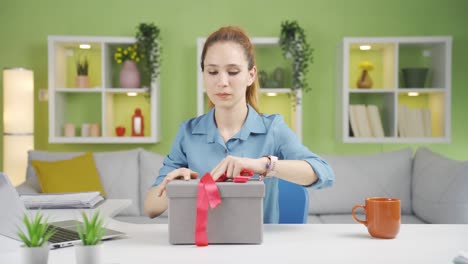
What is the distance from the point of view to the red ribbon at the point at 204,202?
1305 mm

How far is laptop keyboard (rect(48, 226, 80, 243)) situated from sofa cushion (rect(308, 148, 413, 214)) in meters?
2.59

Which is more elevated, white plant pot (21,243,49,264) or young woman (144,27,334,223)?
young woman (144,27,334,223)

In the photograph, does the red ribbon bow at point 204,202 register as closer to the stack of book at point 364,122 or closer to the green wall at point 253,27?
the stack of book at point 364,122

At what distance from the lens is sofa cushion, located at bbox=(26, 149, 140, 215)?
394 cm

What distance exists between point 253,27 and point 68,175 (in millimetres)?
1996

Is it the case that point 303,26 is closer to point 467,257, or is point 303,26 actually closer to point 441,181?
point 441,181

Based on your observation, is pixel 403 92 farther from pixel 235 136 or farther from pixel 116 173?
pixel 235 136

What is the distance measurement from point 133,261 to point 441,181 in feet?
9.20

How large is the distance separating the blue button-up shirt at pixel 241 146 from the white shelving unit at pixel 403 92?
2.54 meters

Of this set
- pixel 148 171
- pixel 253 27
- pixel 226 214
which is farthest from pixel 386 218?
pixel 253 27

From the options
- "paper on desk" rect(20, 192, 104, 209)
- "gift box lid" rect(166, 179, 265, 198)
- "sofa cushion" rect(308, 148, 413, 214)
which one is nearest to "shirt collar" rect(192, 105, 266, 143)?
"gift box lid" rect(166, 179, 265, 198)

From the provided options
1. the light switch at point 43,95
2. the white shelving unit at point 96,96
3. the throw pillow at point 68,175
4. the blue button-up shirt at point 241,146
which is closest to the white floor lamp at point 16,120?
the white shelving unit at point 96,96

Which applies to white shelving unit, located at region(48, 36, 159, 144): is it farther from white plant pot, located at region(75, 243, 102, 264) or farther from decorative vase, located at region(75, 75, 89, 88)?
white plant pot, located at region(75, 243, 102, 264)

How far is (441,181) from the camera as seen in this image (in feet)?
11.6
